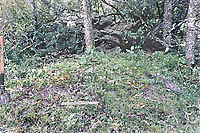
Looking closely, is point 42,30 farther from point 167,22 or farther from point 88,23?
point 167,22

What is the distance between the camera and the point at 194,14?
418 cm

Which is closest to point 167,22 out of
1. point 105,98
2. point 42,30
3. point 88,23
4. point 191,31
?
point 191,31

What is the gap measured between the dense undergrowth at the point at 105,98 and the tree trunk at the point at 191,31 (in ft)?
0.66

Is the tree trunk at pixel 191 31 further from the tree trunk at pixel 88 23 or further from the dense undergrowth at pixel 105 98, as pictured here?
the tree trunk at pixel 88 23

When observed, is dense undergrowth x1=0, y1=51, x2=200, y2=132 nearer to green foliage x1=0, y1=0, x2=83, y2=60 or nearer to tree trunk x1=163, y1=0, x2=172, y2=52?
tree trunk x1=163, y1=0, x2=172, y2=52

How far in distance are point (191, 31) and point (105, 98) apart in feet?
8.76

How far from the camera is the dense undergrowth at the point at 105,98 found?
2.88 metres

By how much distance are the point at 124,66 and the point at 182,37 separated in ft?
8.66

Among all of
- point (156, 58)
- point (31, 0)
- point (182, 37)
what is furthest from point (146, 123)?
point (31, 0)

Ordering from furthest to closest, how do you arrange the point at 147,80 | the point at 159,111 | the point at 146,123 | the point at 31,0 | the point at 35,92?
the point at 31,0
the point at 147,80
the point at 35,92
the point at 159,111
the point at 146,123

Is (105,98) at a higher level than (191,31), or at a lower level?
lower

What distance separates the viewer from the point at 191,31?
14.0 ft

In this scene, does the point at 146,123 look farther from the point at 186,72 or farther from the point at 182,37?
the point at 182,37

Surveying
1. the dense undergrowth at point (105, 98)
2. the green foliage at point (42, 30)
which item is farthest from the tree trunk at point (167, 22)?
the green foliage at point (42, 30)
